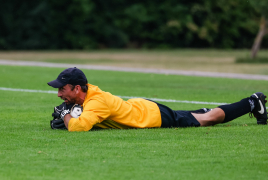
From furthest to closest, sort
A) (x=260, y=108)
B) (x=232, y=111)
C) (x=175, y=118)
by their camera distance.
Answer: (x=260, y=108) → (x=232, y=111) → (x=175, y=118)

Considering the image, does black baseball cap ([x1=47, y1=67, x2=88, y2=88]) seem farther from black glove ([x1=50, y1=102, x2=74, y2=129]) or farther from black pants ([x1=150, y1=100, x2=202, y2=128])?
black pants ([x1=150, y1=100, x2=202, y2=128])

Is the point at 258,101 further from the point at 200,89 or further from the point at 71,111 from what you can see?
the point at 200,89

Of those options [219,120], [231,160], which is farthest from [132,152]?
[219,120]

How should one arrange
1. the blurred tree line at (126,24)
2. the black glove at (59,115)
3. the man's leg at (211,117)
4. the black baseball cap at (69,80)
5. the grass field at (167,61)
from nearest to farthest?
1. the black baseball cap at (69,80)
2. the black glove at (59,115)
3. the man's leg at (211,117)
4. the grass field at (167,61)
5. the blurred tree line at (126,24)

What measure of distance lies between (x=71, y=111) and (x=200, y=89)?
8.14 metres

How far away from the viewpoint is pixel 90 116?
6.42 metres

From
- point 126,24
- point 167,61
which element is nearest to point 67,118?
→ point 167,61

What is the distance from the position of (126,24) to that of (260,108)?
1836 inches

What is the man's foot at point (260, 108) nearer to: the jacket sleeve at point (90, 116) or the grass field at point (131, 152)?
the grass field at point (131, 152)

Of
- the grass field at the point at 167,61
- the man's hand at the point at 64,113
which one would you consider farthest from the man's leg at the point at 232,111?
the grass field at the point at 167,61

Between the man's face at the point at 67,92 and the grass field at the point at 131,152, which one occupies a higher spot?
the man's face at the point at 67,92

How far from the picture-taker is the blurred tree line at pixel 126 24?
49.3 metres

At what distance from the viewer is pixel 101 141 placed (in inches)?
232

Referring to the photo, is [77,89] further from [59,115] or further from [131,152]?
[131,152]
